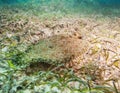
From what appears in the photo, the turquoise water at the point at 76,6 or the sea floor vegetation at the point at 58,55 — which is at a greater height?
→ the turquoise water at the point at 76,6

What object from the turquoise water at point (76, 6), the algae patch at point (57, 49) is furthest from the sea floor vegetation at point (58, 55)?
the turquoise water at point (76, 6)

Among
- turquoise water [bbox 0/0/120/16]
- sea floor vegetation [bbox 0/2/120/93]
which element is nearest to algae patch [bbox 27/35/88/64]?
sea floor vegetation [bbox 0/2/120/93]

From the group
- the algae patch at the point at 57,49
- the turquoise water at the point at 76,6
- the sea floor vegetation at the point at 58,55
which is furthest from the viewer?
the turquoise water at the point at 76,6

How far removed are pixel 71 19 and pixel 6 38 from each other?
181cm

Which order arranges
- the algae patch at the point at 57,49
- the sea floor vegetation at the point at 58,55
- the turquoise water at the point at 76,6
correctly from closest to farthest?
1. the sea floor vegetation at the point at 58,55
2. the algae patch at the point at 57,49
3. the turquoise water at the point at 76,6

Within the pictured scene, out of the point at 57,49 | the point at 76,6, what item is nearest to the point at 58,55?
the point at 57,49

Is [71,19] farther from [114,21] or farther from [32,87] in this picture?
[32,87]

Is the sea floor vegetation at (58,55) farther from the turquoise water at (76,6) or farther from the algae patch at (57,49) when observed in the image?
the turquoise water at (76,6)

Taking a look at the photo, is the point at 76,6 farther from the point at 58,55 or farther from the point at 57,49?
the point at 58,55

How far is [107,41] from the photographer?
14.3ft

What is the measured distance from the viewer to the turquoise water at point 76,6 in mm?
6762

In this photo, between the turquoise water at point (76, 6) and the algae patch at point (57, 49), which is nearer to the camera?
the algae patch at point (57, 49)

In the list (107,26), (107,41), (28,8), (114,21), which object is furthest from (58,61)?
(28,8)

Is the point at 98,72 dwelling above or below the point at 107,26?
below
